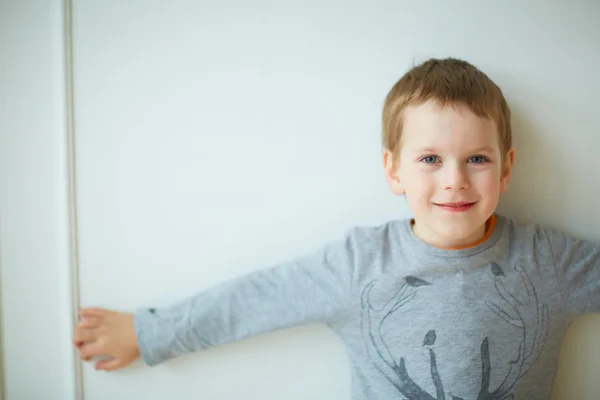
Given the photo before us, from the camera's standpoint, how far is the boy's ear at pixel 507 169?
0.82m

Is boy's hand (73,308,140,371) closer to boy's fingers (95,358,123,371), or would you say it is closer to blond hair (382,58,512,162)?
boy's fingers (95,358,123,371)

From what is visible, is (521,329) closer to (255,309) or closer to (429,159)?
(429,159)

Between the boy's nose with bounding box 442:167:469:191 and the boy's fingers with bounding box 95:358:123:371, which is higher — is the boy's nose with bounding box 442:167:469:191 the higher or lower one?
the higher one

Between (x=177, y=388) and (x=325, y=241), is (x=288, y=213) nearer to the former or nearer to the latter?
(x=325, y=241)

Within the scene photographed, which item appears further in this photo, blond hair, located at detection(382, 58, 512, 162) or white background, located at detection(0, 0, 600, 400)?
white background, located at detection(0, 0, 600, 400)

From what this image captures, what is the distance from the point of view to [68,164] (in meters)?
0.90

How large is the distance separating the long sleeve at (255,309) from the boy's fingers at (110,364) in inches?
2.9

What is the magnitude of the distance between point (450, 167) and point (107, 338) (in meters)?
0.73

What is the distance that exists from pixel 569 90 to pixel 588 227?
29cm

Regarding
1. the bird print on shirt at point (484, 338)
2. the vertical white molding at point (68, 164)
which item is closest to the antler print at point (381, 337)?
the bird print on shirt at point (484, 338)

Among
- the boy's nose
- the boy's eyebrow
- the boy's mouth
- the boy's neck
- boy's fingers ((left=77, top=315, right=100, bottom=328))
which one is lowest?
boy's fingers ((left=77, top=315, right=100, bottom=328))

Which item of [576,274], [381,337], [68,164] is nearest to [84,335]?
[68,164]

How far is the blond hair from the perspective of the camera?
0.75 metres

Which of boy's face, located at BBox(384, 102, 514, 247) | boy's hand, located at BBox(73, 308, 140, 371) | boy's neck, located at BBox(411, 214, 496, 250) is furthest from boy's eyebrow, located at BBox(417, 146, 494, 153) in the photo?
boy's hand, located at BBox(73, 308, 140, 371)
